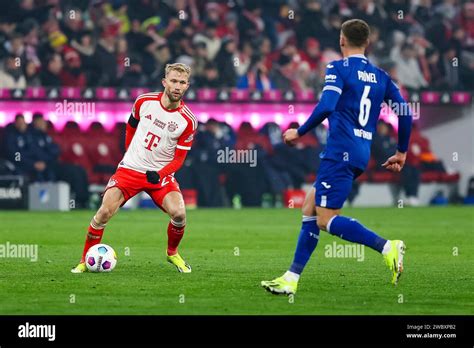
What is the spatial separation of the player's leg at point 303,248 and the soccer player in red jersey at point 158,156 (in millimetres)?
2093

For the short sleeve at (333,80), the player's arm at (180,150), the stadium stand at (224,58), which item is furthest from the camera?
the stadium stand at (224,58)

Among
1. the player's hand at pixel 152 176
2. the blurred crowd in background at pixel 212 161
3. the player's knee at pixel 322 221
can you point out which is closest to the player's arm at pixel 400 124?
the player's knee at pixel 322 221

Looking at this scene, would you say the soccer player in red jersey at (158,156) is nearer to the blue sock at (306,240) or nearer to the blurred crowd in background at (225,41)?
the blue sock at (306,240)

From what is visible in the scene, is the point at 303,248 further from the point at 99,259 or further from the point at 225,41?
the point at 225,41

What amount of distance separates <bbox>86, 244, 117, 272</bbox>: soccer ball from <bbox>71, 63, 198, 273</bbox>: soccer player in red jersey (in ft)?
0.64

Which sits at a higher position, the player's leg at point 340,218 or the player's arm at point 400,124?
the player's arm at point 400,124

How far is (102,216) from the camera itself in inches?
456

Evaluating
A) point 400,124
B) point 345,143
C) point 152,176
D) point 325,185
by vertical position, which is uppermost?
point 400,124

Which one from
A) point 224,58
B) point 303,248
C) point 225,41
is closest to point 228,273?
point 303,248

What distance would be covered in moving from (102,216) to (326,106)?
10.3 ft

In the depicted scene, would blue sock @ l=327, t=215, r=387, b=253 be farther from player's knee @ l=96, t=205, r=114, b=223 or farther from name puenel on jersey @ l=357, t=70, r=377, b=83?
player's knee @ l=96, t=205, r=114, b=223

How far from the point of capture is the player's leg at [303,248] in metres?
9.81

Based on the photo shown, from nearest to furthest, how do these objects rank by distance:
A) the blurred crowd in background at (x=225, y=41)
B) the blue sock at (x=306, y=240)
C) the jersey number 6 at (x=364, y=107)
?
the jersey number 6 at (x=364, y=107)
the blue sock at (x=306, y=240)
the blurred crowd in background at (x=225, y=41)

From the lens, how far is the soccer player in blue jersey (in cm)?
952
